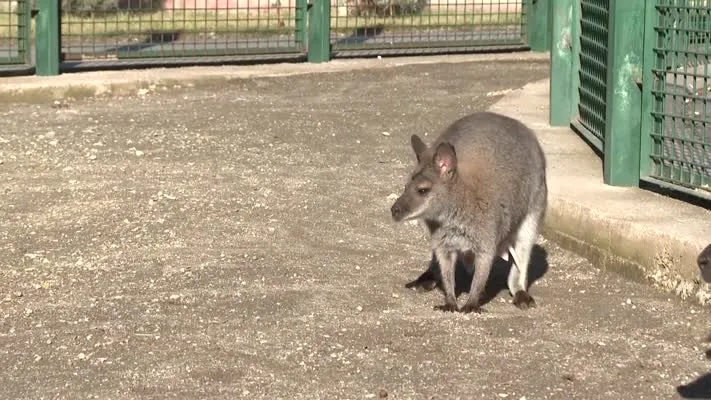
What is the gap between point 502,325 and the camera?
664 cm

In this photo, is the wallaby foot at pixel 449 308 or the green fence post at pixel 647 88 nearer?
the wallaby foot at pixel 449 308

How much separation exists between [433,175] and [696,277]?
1.32 m

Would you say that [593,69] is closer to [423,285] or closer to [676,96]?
[676,96]

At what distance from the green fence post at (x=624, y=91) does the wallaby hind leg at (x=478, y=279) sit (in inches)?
69.8

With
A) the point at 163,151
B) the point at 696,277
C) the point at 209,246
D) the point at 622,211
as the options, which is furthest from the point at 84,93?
the point at 696,277

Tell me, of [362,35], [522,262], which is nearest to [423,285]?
[522,262]

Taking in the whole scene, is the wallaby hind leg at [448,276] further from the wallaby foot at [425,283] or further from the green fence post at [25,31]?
the green fence post at [25,31]

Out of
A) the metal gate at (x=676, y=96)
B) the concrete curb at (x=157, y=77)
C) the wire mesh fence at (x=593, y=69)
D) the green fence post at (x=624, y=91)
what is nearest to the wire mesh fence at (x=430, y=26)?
the concrete curb at (x=157, y=77)

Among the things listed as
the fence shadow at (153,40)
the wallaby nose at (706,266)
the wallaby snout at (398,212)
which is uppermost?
the fence shadow at (153,40)

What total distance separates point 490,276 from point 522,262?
602 millimetres

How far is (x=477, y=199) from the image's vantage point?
6.81 metres

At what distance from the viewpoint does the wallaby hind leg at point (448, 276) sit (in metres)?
6.84

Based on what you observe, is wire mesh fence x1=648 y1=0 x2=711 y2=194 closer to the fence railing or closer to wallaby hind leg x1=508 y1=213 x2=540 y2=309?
wallaby hind leg x1=508 y1=213 x2=540 y2=309

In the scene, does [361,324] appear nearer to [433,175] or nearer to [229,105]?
[433,175]
